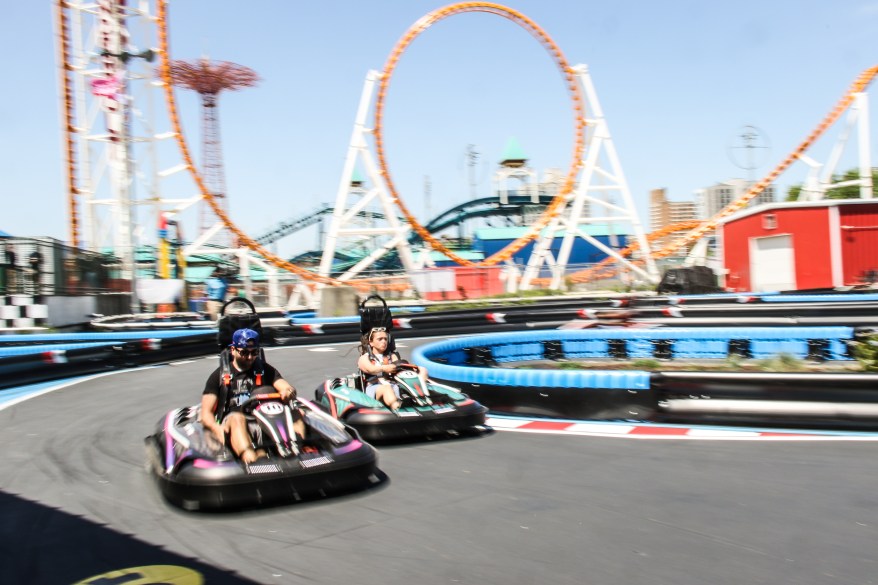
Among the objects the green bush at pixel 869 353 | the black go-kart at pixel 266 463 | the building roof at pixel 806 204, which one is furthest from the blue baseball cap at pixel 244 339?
the building roof at pixel 806 204

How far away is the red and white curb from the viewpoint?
607 centimetres

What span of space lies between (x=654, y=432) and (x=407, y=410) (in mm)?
2004

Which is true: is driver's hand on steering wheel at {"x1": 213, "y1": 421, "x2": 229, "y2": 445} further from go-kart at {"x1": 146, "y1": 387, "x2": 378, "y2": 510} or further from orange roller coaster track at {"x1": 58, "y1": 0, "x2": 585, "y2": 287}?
orange roller coaster track at {"x1": 58, "y1": 0, "x2": 585, "y2": 287}

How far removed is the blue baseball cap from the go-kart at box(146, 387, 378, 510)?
0.34 meters

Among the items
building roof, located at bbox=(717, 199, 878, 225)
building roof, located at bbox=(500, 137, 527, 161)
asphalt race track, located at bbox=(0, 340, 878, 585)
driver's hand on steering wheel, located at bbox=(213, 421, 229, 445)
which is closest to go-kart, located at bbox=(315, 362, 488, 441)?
asphalt race track, located at bbox=(0, 340, 878, 585)

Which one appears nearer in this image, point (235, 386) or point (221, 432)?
point (221, 432)

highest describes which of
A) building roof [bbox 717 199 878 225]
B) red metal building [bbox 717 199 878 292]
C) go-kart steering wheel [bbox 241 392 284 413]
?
building roof [bbox 717 199 878 225]

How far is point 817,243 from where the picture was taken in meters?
25.7

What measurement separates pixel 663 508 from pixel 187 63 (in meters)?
44.0

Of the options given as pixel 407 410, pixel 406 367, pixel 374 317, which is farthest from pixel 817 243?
pixel 407 410

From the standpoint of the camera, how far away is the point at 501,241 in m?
64.6

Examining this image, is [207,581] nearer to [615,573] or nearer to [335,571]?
[335,571]

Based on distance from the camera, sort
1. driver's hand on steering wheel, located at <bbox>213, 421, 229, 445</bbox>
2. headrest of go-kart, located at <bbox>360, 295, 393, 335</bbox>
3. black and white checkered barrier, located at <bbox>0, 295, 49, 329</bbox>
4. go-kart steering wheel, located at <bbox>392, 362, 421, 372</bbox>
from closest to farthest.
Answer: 1. driver's hand on steering wheel, located at <bbox>213, 421, 229, 445</bbox>
2. go-kart steering wheel, located at <bbox>392, 362, 421, 372</bbox>
3. headrest of go-kart, located at <bbox>360, 295, 393, 335</bbox>
4. black and white checkered barrier, located at <bbox>0, 295, 49, 329</bbox>

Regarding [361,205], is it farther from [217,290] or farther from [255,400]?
[255,400]
